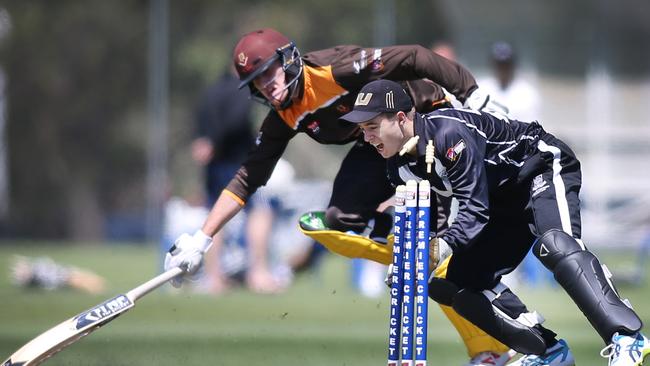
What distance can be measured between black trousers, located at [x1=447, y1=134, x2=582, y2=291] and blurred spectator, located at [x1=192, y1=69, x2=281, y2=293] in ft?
18.4

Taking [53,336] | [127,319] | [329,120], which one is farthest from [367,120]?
[127,319]

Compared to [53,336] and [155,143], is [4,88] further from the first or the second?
[53,336]

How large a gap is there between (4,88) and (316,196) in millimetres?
6340

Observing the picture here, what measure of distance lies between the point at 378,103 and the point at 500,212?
108 cm

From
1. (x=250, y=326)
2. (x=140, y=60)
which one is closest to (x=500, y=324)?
(x=250, y=326)

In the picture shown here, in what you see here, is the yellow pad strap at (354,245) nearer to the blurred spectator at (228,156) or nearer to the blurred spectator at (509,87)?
the blurred spectator at (509,87)

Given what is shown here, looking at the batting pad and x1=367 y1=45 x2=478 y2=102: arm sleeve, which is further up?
x1=367 y1=45 x2=478 y2=102: arm sleeve

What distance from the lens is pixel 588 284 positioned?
17.8ft

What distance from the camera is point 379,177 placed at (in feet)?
21.1

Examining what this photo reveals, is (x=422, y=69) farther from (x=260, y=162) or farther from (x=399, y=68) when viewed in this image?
(x=260, y=162)

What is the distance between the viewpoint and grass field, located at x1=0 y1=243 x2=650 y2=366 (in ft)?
24.6

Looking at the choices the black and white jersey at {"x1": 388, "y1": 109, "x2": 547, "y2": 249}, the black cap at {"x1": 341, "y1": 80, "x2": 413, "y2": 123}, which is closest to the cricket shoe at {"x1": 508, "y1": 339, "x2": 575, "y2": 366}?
the black and white jersey at {"x1": 388, "y1": 109, "x2": 547, "y2": 249}

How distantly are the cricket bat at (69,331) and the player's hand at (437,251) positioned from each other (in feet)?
4.81

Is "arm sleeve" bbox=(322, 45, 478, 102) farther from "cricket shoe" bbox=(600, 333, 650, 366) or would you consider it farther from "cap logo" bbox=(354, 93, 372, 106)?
"cricket shoe" bbox=(600, 333, 650, 366)
